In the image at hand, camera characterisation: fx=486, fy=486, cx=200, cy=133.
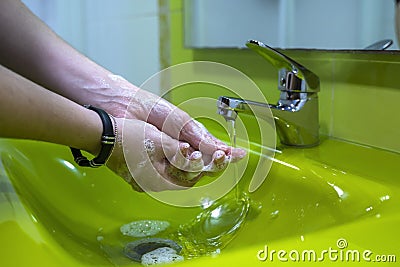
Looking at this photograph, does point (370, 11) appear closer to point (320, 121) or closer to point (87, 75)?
point (320, 121)

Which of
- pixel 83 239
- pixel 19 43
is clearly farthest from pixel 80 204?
pixel 19 43

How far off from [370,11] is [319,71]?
10 centimetres

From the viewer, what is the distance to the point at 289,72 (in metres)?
0.56

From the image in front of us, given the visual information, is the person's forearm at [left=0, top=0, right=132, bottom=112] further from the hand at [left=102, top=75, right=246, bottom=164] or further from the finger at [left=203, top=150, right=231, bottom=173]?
the finger at [left=203, top=150, right=231, bottom=173]

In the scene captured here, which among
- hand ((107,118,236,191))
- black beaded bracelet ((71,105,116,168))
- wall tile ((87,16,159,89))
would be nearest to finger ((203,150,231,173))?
hand ((107,118,236,191))

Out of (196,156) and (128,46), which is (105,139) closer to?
(196,156)

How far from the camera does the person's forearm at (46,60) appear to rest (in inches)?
22.2

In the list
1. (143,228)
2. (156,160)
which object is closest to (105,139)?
(156,160)

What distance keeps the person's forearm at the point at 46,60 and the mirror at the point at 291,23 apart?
0.95ft

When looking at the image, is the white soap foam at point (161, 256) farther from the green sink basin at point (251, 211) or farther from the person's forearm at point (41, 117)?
the person's forearm at point (41, 117)

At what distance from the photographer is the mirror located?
23.7 inches

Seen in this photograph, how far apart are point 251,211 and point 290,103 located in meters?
0.13

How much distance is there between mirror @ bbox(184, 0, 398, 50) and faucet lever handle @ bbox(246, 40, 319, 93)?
8 centimetres

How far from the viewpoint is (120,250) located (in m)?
0.52
